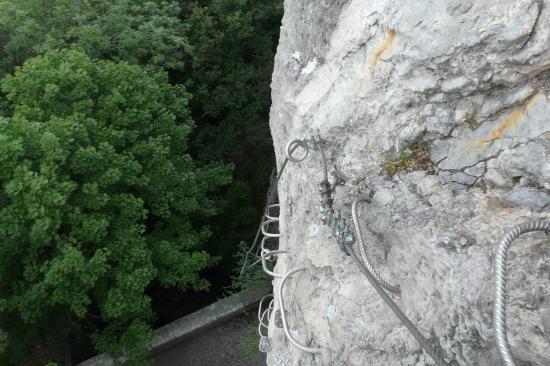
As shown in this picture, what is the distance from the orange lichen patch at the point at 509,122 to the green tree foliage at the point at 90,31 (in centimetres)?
615

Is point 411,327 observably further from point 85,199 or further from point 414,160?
point 85,199

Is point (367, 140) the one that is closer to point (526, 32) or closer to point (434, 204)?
point (434, 204)

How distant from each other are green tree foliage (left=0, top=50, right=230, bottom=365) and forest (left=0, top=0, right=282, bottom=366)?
19 millimetres

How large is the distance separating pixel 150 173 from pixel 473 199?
4.95 m

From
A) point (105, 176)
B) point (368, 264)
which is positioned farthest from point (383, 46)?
point (105, 176)

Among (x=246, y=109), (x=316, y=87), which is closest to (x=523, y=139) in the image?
(x=316, y=87)

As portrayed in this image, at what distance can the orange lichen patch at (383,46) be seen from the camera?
2420 mm

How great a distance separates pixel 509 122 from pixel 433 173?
0.40 meters

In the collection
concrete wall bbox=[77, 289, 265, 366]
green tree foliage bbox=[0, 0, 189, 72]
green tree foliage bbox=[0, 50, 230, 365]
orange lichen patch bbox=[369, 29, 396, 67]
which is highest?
Result: green tree foliage bbox=[0, 0, 189, 72]

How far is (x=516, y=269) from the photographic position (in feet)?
5.39

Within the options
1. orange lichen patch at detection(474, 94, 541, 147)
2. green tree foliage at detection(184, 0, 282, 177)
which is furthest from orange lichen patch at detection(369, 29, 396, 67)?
green tree foliage at detection(184, 0, 282, 177)

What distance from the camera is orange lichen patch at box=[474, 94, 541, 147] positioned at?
190cm

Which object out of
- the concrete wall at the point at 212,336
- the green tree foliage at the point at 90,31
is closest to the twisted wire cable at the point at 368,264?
the concrete wall at the point at 212,336

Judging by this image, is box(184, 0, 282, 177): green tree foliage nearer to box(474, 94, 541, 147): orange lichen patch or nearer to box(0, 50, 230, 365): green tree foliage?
box(0, 50, 230, 365): green tree foliage
